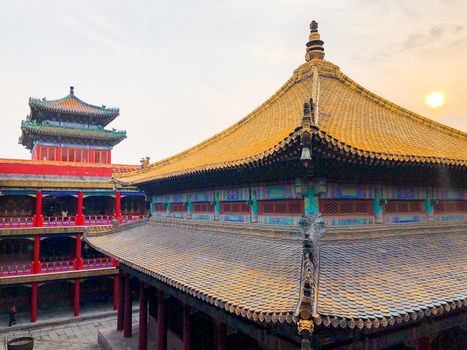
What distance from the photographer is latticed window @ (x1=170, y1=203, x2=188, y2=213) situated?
14703mm

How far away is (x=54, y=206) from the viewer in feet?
89.6

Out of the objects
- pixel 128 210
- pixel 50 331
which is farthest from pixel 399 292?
pixel 128 210

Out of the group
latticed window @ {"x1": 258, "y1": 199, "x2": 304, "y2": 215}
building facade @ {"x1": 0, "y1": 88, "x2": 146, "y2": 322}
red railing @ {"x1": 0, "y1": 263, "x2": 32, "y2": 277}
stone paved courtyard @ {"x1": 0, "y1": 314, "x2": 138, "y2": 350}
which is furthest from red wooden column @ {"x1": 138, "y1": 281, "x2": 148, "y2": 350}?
red railing @ {"x1": 0, "y1": 263, "x2": 32, "y2": 277}

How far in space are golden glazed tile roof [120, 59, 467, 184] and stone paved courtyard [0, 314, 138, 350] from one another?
1052cm

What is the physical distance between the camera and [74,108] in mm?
32531

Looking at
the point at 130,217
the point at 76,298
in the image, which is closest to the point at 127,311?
the point at 76,298

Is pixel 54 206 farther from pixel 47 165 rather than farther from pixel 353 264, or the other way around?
pixel 353 264

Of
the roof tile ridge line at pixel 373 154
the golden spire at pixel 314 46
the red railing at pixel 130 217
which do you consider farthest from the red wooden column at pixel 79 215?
the roof tile ridge line at pixel 373 154

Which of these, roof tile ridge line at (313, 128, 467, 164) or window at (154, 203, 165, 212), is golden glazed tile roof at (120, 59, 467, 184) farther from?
window at (154, 203, 165, 212)

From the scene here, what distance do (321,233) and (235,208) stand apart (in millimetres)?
3546

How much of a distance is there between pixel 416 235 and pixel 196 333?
298 inches

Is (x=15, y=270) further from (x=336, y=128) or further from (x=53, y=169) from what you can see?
(x=336, y=128)

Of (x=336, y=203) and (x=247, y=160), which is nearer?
(x=247, y=160)

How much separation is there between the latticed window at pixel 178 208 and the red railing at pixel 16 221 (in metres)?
13.0
